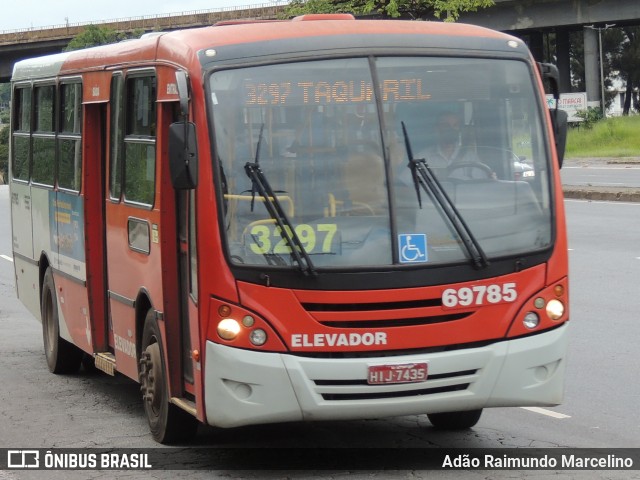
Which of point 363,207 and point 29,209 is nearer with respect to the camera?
point 363,207

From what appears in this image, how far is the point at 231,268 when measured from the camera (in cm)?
728

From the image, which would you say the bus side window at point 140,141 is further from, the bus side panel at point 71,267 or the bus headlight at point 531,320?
the bus headlight at point 531,320

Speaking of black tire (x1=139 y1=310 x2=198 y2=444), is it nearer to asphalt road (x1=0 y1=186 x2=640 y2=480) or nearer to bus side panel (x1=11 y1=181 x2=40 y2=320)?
asphalt road (x1=0 y1=186 x2=640 y2=480)

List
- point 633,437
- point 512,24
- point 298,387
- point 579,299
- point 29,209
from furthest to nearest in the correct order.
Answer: point 512,24 < point 579,299 < point 29,209 < point 633,437 < point 298,387

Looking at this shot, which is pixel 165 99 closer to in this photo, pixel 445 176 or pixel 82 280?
pixel 445 176

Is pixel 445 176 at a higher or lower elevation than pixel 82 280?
higher

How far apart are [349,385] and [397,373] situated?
0.85ft

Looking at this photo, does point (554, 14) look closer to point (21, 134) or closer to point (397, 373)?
point (21, 134)

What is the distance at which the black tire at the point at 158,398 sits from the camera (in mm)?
8320

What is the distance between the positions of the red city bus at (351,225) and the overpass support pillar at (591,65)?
71.7m

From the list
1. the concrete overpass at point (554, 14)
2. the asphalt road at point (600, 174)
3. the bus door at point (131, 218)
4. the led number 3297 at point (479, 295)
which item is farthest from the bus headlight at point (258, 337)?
the concrete overpass at point (554, 14)

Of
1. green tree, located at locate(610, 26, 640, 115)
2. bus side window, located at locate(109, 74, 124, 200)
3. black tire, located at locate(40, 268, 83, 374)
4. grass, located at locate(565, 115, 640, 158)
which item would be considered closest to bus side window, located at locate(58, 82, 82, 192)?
bus side window, located at locate(109, 74, 124, 200)

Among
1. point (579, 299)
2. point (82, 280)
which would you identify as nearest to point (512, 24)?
point (579, 299)

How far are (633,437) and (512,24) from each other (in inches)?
2527
